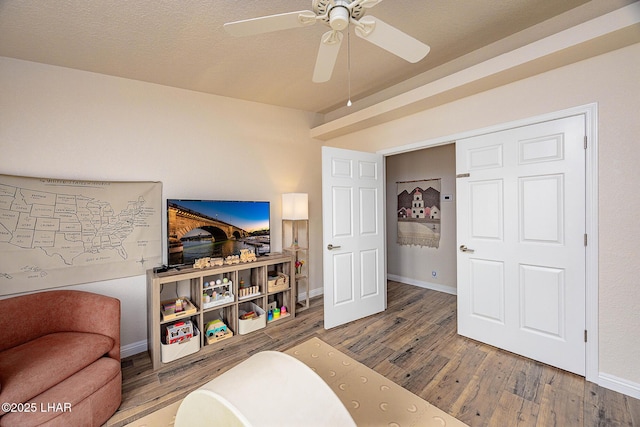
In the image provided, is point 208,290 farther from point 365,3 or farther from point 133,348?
point 365,3

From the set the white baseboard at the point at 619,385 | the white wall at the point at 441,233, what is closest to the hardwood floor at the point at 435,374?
the white baseboard at the point at 619,385

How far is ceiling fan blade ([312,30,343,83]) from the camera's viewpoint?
4.33 ft

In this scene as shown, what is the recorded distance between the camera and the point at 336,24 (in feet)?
3.95

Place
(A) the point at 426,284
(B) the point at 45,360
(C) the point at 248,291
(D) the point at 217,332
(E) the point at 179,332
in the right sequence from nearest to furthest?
(B) the point at 45,360, (E) the point at 179,332, (D) the point at 217,332, (C) the point at 248,291, (A) the point at 426,284

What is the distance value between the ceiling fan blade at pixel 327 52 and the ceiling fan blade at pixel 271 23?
0.11 meters

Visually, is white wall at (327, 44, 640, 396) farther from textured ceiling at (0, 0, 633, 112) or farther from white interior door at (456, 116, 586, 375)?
textured ceiling at (0, 0, 633, 112)

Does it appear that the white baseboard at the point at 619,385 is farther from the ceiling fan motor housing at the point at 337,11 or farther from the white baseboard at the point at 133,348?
the white baseboard at the point at 133,348

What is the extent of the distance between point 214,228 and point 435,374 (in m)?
2.49

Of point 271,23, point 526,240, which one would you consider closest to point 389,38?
point 271,23

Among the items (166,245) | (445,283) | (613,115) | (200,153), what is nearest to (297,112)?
(200,153)

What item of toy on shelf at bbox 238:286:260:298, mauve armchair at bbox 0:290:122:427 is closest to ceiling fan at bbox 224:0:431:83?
Result: mauve armchair at bbox 0:290:122:427

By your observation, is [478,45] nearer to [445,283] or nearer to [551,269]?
[551,269]

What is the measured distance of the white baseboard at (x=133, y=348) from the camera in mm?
2436

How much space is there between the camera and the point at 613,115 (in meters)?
1.80
